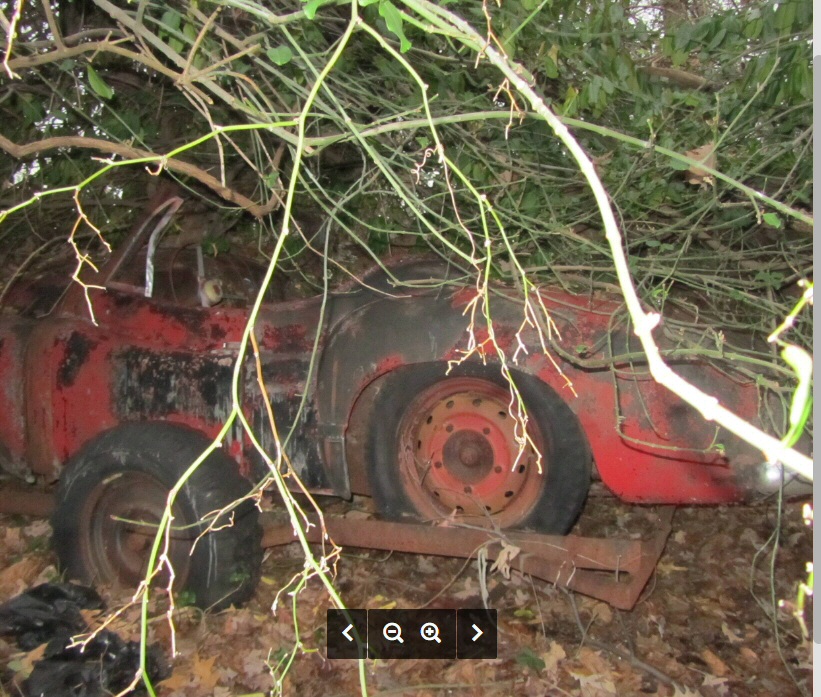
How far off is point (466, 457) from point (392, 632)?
2.86ft

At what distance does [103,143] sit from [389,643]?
93.8 inches

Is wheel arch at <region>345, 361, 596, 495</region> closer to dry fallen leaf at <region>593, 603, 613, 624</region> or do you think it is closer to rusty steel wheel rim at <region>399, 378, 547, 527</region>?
rusty steel wheel rim at <region>399, 378, 547, 527</region>

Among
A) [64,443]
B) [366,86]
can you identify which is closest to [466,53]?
[366,86]

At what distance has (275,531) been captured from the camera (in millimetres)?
3504

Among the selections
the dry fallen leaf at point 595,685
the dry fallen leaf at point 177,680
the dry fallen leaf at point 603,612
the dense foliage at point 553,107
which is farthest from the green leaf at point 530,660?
the dense foliage at point 553,107

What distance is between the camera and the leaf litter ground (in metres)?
2.92

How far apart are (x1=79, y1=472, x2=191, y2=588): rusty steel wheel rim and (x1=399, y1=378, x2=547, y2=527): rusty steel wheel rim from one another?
1205 millimetres

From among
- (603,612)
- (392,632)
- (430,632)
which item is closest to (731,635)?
(603,612)

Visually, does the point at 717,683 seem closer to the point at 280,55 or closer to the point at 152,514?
the point at 152,514

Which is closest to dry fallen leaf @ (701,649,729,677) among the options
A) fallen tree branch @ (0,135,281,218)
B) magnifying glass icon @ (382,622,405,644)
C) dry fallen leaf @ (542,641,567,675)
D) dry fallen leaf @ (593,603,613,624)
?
dry fallen leaf @ (593,603,613,624)

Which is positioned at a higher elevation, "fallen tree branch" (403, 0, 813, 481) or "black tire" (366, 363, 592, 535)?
"fallen tree branch" (403, 0, 813, 481)

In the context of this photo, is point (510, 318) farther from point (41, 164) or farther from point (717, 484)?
point (41, 164)

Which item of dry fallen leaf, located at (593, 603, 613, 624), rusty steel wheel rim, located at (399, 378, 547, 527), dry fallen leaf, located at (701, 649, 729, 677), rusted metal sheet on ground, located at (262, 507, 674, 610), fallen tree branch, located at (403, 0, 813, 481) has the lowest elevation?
dry fallen leaf, located at (701, 649, 729, 677)

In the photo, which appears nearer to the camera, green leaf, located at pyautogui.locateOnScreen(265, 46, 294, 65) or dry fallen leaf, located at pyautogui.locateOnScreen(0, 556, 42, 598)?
green leaf, located at pyautogui.locateOnScreen(265, 46, 294, 65)
